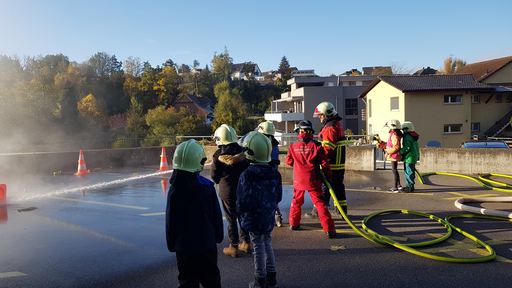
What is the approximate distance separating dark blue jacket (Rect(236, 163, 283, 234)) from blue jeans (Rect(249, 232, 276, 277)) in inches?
4.0

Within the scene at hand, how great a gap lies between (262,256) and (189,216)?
1072mm

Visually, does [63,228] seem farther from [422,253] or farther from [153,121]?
[153,121]

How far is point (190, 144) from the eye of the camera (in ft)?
11.6

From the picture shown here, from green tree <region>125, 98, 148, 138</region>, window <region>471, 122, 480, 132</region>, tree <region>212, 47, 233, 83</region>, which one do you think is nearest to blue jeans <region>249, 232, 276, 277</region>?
window <region>471, 122, 480, 132</region>

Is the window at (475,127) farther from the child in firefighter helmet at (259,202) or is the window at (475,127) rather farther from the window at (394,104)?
the child in firefighter helmet at (259,202)

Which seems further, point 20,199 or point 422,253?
point 20,199

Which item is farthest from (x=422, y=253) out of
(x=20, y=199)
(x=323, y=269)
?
(x=20, y=199)

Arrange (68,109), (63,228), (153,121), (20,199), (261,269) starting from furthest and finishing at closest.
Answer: (68,109)
(153,121)
(20,199)
(63,228)
(261,269)

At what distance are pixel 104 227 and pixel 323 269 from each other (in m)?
4.18

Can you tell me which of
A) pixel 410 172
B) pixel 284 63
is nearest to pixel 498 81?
pixel 410 172

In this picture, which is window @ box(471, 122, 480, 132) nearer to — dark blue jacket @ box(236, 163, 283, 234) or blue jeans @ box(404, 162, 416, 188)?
blue jeans @ box(404, 162, 416, 188)

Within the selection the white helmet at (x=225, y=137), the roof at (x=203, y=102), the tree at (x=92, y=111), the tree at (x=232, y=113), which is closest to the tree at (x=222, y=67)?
the roof at (x=203, y=102)

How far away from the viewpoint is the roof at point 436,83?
31484 mm

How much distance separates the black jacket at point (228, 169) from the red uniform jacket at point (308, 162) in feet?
3.54
